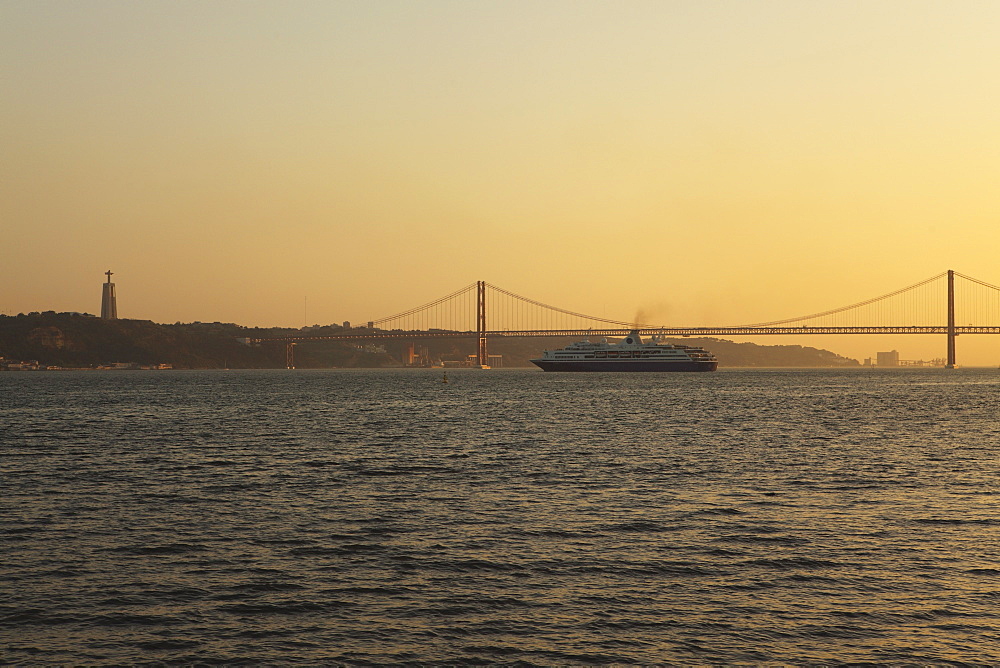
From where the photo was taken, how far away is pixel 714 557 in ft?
59.1

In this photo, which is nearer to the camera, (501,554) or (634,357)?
(501,554)

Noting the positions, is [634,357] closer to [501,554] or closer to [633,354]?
[633,354]

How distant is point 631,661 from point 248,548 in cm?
944

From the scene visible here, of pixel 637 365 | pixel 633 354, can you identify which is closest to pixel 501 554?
pixel 637 365

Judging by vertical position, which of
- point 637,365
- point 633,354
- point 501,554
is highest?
point 633,354

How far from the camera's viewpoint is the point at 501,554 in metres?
18.3

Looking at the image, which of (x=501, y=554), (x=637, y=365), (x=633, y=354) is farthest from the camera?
(x=633, y=354)

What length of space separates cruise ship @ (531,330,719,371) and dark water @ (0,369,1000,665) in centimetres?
15190

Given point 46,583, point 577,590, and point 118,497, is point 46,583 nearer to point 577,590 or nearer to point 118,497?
point 577,590

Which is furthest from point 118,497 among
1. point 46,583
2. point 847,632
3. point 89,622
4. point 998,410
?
point 998,410

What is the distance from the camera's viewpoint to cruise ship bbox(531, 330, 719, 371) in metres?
192

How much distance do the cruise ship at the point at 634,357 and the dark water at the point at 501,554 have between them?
152 meters

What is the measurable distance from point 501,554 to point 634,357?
177m

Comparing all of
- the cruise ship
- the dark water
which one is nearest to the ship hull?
the cruise ship
